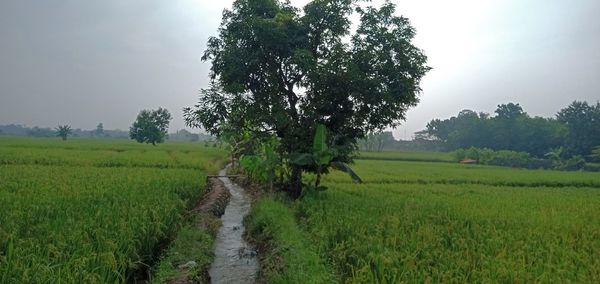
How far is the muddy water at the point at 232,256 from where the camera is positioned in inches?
275

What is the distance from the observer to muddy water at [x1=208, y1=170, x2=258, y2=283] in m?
6.98

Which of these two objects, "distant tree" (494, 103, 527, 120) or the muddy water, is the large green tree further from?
"distant tree" (494, 103, 527, 120)

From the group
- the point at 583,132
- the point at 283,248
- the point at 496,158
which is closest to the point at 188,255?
the point at 283,248

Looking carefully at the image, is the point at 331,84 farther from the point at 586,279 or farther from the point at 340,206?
the point at 586,279

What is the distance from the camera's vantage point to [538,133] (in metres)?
70.9

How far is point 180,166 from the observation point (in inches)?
889

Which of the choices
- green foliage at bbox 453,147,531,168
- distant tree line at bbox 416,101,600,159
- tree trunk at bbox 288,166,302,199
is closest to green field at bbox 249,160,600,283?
tree trunk at bbox 288,166,302,199

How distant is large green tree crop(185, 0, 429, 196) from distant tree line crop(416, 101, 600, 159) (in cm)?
5445

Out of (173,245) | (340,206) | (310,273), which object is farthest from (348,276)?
(340,206)

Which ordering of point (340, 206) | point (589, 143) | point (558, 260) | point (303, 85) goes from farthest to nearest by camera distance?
point (589, 143), point (303, 85), point (340, 206), point (558, 260)

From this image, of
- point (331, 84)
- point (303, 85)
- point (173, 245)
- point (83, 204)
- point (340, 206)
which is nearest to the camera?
point (173, 245)

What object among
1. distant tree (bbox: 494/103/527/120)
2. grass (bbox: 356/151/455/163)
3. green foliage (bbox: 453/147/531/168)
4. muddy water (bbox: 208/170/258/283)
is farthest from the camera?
distant tree (bbox: 494/103/527/120)

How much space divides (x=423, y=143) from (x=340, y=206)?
10428 centimetres

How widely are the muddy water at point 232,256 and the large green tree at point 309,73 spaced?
3656 mm
